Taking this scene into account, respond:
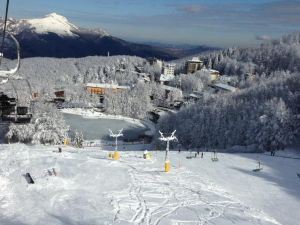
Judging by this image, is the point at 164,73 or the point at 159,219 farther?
the point at 164,73

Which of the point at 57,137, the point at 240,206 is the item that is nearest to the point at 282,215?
the point at 240,206

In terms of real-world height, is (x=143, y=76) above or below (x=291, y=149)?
above

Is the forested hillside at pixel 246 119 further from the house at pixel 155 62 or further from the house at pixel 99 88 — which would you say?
the house at pixel 155 62

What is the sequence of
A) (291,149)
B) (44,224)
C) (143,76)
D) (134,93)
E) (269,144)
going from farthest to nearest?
(143,76) → (134,93) → (269,144) → (291,149) → (44,224)

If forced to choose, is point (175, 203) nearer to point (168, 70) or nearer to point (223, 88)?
point (223, 88)

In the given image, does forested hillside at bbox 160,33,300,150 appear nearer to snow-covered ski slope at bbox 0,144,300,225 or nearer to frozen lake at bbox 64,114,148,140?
frozen lake at bbox 64,114,148,140

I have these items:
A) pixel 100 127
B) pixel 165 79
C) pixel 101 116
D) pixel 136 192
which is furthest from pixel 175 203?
pixel 165 79

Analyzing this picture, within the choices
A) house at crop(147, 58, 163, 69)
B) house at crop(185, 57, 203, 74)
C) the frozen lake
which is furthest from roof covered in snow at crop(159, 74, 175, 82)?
the frozen lake

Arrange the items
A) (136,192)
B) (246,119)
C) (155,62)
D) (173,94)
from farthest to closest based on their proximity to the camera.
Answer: (155,62) → (173,94) → (246,119) → (136,192)

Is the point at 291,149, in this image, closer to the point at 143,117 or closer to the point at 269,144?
the point at 269,144
